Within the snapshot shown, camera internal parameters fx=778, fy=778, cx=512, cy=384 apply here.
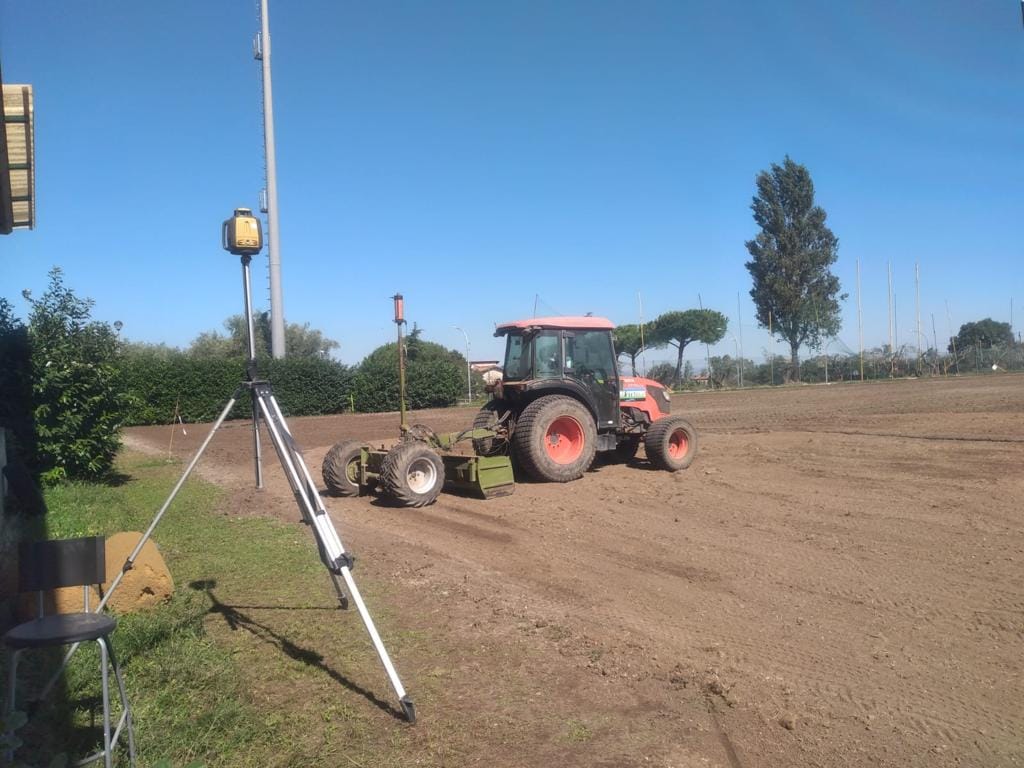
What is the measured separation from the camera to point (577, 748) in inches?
130

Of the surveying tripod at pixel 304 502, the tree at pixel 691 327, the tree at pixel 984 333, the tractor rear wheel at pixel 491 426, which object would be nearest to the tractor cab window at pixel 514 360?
the tractor rear wheel at pixel 491 426

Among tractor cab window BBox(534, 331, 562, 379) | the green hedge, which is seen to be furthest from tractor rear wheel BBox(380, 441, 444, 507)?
the green hedge

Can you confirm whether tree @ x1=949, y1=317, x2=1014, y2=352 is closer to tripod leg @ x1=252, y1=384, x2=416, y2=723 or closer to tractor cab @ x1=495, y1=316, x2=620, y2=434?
tractor cab @ x1=495, y1=316, x2=620, y2=434

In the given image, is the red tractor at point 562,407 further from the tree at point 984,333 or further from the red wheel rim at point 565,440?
the tree at point 984,333

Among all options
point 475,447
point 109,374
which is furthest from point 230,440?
point 475,447

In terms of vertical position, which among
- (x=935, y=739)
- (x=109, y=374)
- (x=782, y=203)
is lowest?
(x=935, y=739)

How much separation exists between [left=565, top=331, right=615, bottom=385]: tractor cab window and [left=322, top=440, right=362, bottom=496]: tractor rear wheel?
3.04m

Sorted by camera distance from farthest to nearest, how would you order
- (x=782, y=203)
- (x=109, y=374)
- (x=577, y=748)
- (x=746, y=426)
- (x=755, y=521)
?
(x=782, y=203)
(x=746, y=426)
(x=109, y=374)
(x=755, y=521)
(x=577, y=748)

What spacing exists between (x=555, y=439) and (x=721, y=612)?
17.9 feet

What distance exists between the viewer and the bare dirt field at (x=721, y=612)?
3.44 metres

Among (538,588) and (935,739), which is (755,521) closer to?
(538,588)

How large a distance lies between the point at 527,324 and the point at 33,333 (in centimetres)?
661

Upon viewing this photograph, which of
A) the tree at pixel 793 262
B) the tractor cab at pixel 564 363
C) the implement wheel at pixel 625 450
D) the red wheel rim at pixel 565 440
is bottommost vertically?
the implement wheel at pixel 625 450

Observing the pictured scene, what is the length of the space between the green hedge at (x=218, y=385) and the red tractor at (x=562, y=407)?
16737 mm
